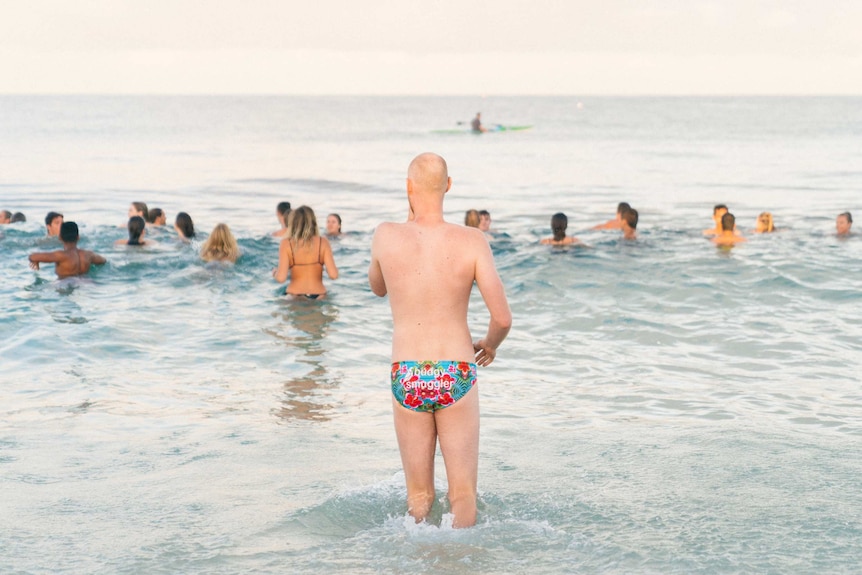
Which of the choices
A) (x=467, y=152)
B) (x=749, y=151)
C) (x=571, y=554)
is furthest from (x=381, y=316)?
(x=749, y=151)

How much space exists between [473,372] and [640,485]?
1.75 meters

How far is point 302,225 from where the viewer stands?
1182 centimetres

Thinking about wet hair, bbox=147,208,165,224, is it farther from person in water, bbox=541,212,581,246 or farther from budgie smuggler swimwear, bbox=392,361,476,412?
budgie smuggler swimwear, bbox=392,361,476,412

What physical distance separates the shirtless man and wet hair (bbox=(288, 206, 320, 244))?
7.45 m

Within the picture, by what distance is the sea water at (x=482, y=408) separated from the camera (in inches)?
187

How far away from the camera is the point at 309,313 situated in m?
11.6

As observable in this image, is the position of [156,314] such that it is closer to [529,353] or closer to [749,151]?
[529,353]

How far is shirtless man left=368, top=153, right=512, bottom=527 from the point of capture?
434cm

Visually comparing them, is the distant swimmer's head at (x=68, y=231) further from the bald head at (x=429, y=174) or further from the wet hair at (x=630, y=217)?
the bald head at (x=429, y=174)

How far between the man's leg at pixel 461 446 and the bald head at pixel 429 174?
0.97 meters

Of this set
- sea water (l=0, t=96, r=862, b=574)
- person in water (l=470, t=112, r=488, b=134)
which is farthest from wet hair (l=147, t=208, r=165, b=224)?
person in water (l=470, t=112, r=488, b=134)

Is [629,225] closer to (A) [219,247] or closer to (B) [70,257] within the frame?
(A) [219,247]

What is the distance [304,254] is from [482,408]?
16.6ft

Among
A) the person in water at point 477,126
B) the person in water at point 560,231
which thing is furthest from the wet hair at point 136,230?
the person in water at point 477,126
